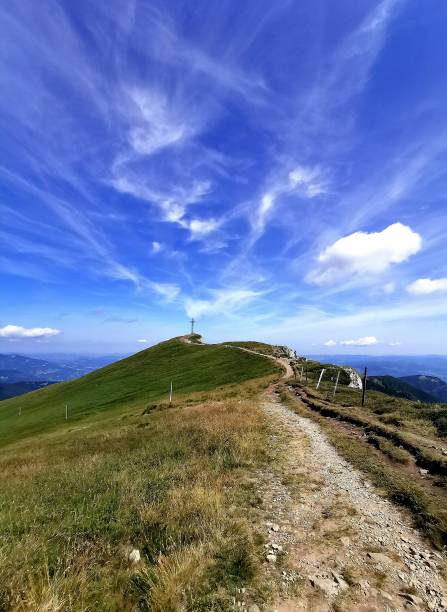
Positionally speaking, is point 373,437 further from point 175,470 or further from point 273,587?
point 273,587

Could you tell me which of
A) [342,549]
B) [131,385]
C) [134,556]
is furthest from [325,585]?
[131,385]

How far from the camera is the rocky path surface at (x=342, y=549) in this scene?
6.23 m

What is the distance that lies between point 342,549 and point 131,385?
67490mm

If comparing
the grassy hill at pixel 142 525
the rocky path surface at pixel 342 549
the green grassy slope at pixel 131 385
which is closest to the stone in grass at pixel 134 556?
the grassy hill at pixel 142 525

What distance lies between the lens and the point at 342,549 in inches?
302

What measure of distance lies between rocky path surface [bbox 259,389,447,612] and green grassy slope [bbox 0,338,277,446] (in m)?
41.1

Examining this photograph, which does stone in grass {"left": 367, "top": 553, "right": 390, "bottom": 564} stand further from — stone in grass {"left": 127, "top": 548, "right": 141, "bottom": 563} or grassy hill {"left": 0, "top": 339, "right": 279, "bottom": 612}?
stone in grass {"left": 127, "top": 548, "right": 141, "bottom": 563}

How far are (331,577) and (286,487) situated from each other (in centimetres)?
456

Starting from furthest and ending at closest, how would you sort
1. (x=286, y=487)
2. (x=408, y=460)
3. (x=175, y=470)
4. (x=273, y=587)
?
(x=408, y=460), (x=175, y=470), (x=286, y=487), (x=273, y=587)

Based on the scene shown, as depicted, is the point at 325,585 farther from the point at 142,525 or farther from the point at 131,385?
the point at 131,385

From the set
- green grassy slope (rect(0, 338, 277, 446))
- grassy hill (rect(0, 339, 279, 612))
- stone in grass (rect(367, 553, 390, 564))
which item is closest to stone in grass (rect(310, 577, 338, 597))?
grassy hill (rect(0, 339, 279, 612))

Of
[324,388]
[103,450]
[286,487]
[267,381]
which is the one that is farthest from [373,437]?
[267,381]

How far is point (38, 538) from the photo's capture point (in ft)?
25.4

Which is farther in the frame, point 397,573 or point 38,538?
point 38,538
